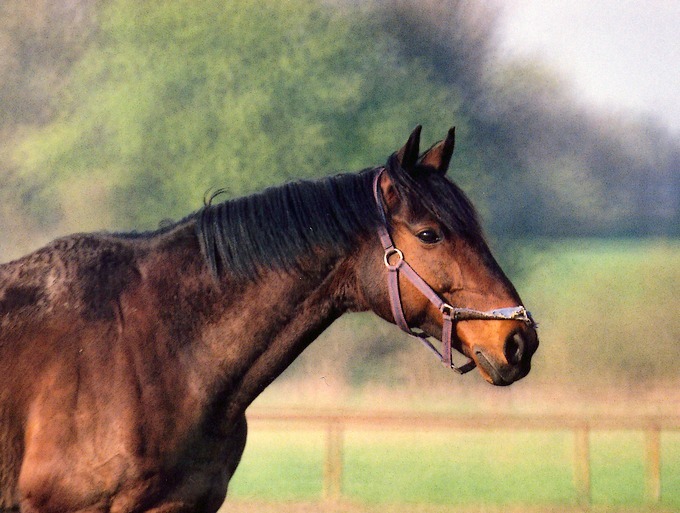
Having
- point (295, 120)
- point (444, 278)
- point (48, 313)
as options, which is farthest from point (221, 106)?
point (444, 278)

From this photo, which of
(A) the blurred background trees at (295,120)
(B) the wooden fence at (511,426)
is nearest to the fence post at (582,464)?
(B) the wooden fence at (511,426)

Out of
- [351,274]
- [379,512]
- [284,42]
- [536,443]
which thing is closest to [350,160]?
[284,42]

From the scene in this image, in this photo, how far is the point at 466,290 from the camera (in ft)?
10.5

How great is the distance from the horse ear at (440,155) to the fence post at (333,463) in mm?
6175

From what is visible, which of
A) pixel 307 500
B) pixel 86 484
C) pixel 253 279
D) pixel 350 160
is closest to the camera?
pixel 86 484

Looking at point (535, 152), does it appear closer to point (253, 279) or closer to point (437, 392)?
point (437, 392)

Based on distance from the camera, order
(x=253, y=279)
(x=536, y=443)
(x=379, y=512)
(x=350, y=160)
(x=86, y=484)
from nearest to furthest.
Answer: (x=86, y=484), (x=253, y=279), (x=379, y=512), (x=536, y=443), (x=350, y=160)

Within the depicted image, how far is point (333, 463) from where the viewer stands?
30.1 ft

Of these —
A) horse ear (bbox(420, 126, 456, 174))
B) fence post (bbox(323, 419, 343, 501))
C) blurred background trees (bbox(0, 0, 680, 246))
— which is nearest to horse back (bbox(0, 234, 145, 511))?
horse ear (bbox(420, 126, 456, 174))

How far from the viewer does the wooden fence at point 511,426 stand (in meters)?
8.98

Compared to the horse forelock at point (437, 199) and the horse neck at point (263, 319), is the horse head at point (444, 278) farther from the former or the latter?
the horse neck at point (263, 319)

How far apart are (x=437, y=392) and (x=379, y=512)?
4.97m

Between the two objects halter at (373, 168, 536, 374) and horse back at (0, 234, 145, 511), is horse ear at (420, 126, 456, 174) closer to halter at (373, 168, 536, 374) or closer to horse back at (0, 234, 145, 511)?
halter at (373, 168, 536, 374)

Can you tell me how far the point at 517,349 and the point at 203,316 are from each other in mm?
1124
